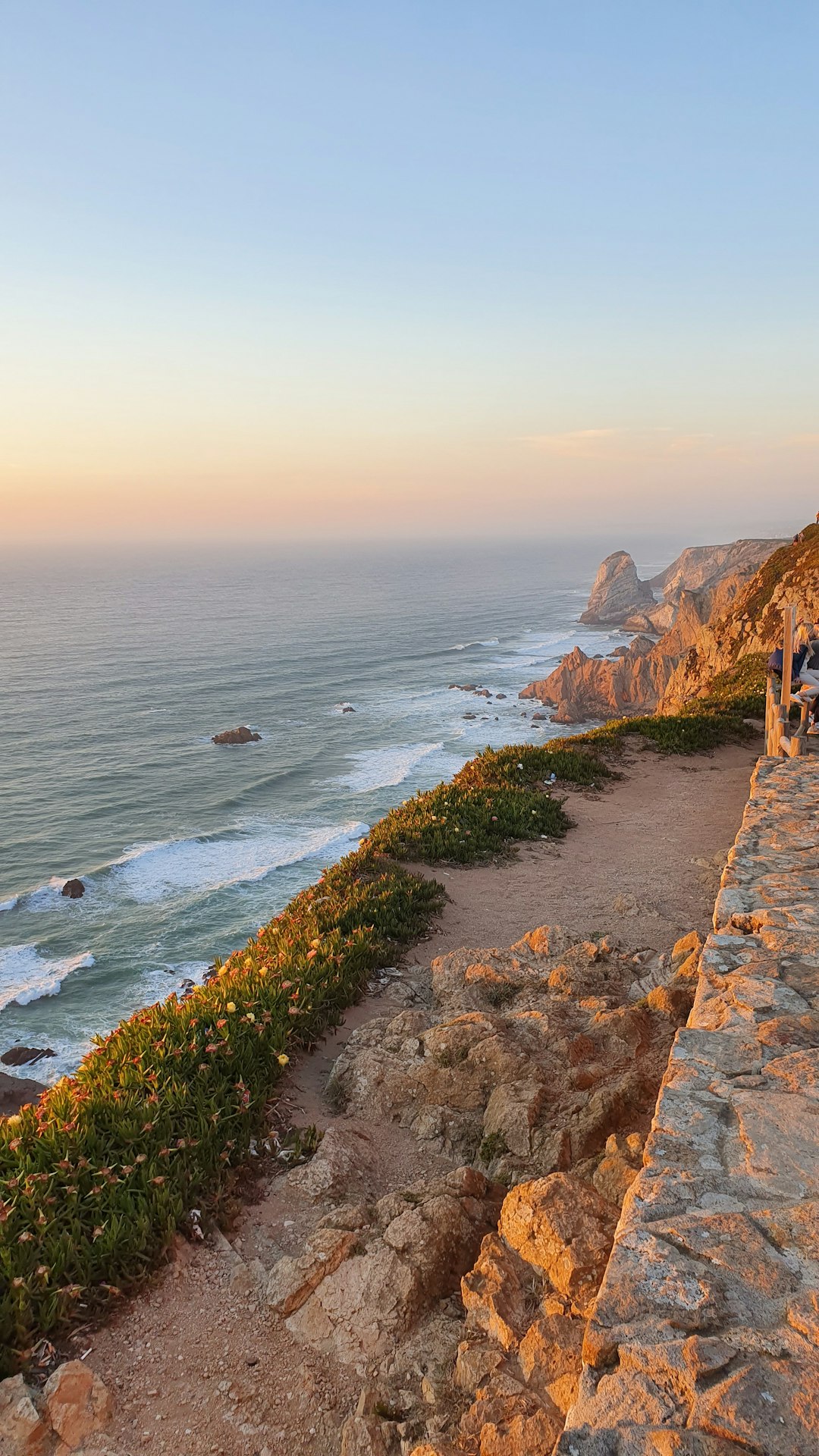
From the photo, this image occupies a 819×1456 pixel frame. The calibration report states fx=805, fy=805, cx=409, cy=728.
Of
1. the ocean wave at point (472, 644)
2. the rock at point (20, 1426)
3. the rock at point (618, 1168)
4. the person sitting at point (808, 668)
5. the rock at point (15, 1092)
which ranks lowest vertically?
the rock at point (15, 1092)

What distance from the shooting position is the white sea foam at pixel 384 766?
38.3 m

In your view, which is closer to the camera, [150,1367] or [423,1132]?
[150,1367]

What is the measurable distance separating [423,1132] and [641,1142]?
1609 millimetres

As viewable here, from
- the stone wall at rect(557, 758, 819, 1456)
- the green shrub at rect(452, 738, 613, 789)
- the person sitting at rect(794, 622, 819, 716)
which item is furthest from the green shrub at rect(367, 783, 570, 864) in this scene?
the stone wall at rect(557, 758, 819, 1456)

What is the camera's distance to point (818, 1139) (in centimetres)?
361

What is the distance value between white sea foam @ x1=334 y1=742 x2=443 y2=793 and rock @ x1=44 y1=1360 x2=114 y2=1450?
110 ft

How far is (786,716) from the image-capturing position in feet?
41.2

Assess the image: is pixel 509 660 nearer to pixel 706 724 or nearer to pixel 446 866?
pixel 706 724

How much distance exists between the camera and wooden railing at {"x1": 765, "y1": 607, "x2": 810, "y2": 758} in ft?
38.3

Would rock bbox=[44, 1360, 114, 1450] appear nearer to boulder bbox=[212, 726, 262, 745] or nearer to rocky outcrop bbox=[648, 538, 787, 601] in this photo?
boulder bbox=[212, 726, 262, 745]

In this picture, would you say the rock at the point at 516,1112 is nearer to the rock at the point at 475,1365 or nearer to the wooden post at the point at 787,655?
the rock at the point at 475,1365

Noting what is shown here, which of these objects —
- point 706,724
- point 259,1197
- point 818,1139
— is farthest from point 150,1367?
point 706,724

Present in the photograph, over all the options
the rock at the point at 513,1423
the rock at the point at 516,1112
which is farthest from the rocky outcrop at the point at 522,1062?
the rock at the point at 513,1423

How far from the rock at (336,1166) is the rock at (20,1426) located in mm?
1792
